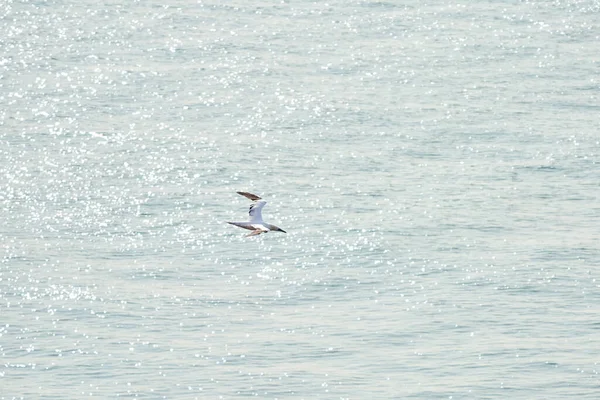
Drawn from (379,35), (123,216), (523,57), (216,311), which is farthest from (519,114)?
(216,311)

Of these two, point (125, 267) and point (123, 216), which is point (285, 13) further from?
point (125, 267)

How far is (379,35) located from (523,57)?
13.9 m

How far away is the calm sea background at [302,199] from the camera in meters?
63.7

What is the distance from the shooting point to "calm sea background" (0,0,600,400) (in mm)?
63719

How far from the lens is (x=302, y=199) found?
286ft

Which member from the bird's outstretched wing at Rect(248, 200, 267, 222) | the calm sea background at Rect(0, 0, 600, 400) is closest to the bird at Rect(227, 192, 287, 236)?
the bird's outstretched wing at Rect(248, 200, 267, 222)

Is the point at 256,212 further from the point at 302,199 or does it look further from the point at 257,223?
the point at 302,199

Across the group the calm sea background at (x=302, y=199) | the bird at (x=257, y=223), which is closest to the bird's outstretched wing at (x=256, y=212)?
the bird at (x=257, y=223)

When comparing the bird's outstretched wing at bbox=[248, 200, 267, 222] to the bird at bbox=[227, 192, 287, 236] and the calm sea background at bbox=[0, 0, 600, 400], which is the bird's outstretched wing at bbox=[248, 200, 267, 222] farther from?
the calm sea background at bbox=[0, 0, 600, 400]

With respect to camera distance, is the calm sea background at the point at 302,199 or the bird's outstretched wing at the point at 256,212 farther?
the calm sea background at the point at 302,199

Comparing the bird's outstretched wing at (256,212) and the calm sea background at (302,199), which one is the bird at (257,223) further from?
the calm sea background at (302,199)

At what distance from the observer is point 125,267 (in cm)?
7638

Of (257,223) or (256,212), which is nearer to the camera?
(257,223)

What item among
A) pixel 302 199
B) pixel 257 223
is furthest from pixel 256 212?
pixel 302 199
